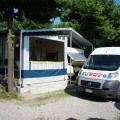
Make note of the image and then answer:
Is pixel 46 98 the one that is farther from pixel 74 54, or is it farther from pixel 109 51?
pixel 74 54

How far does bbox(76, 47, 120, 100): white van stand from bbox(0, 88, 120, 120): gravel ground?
54 cm

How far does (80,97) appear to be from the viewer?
13445 millimetres

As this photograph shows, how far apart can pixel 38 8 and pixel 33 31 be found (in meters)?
1.78

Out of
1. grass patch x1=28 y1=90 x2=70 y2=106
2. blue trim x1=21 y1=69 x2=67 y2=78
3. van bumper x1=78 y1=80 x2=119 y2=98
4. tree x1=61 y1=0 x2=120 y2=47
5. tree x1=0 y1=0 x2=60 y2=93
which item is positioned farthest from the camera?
tree x1=61 y1=0 x2=120 y2=47

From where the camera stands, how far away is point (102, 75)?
1259cm

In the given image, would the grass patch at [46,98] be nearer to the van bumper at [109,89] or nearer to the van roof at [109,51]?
the van bumper at [109,89]

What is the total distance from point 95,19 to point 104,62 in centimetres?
894

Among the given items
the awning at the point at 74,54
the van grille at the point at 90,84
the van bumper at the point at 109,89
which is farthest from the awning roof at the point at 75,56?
the van bumper at the point at 109,89

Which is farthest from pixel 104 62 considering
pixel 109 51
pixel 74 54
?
pixel 74 54

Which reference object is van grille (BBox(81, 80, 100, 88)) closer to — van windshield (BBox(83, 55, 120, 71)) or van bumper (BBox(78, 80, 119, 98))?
van bumper (BBox(78, 80, 119, 98))

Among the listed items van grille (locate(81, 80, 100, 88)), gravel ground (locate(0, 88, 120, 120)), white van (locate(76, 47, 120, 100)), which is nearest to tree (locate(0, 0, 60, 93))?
gravel ground (locate(0, 88, 120, 120))

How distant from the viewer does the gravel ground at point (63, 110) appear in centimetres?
932

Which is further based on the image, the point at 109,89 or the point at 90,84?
the point at 90,84

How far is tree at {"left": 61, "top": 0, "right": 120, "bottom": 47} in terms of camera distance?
2202cm
